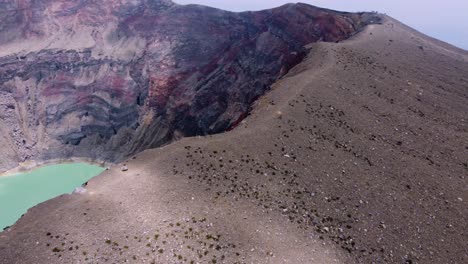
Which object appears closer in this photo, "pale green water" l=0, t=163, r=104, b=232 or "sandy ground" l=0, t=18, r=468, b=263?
"sandy ground" l=0, t=18, r=468, b=263

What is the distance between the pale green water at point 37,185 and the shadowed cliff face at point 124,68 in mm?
3710

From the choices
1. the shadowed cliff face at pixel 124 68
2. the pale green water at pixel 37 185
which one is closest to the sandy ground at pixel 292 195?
the shadowed cliff face at pixel 124 68

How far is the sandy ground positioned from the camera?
1908cm

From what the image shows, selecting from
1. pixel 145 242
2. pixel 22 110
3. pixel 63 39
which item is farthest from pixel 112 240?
pixel 63 39

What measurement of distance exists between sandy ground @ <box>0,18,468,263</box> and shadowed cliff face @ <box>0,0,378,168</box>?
1152 inches

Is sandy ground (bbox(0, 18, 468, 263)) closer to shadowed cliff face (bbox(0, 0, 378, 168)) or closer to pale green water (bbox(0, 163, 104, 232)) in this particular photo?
shadowed cliff face (bbox(0, 0, 378, 168))

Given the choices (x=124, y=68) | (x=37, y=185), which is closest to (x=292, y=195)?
(x=37, y=185)

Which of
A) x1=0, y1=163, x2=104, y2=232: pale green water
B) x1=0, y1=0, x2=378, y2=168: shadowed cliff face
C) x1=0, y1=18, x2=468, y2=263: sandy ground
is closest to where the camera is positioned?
x1=0, y1=18, x2=468, y2=263: sandy ground

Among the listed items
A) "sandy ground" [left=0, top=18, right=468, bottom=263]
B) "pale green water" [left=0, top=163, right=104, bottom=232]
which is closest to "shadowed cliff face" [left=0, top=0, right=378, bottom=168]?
"pale green water" [left=0, top=163, right=104, bottom=232]

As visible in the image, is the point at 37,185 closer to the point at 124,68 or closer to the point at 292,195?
the point at 124,68

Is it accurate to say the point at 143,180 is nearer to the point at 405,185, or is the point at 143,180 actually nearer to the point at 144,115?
the point at 405,185

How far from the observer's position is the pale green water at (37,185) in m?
50.7

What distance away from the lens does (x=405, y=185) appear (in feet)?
79.9

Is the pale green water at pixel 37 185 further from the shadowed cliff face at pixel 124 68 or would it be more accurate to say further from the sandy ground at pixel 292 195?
the sandy ground at pixel 292 195
